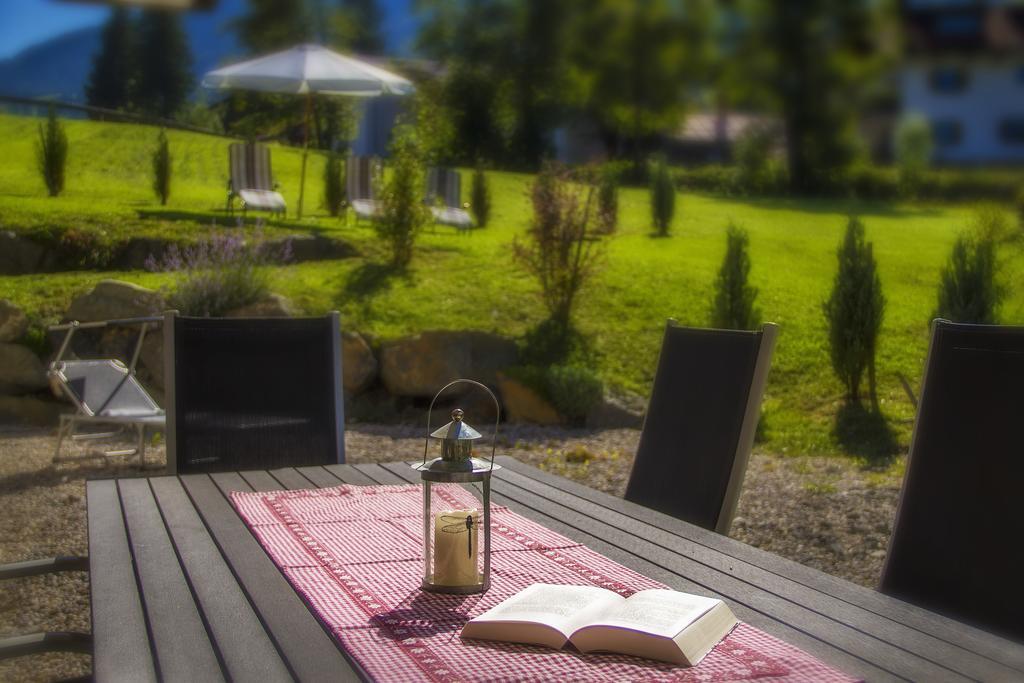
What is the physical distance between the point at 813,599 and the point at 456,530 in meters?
0.46

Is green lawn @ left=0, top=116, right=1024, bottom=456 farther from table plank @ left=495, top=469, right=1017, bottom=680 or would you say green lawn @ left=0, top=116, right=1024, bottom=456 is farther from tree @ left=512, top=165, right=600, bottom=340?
table plank @ left=495, top=469, right=1017, bottom=680

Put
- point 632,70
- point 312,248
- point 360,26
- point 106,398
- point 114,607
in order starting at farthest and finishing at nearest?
point 312,248 → point 360,26 → point 106,398 → point 632,70 → point 114,607

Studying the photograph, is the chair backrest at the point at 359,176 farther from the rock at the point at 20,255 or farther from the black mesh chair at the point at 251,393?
the black mesh chair at the point at 251,393

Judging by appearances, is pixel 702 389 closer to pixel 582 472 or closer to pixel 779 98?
pixel 779 98

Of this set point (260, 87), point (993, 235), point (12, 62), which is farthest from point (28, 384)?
point (993, 235)

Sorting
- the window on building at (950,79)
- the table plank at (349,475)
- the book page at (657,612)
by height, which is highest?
the window on building at (950,79)

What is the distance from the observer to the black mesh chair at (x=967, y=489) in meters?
1.52

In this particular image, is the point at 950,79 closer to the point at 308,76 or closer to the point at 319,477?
the point at 319,477

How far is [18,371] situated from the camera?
559 centimetres

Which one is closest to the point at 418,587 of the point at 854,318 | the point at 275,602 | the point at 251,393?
the point at 275,602

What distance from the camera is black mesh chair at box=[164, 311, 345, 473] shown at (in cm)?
251

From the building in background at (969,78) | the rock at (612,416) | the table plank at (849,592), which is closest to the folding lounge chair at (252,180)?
the rock at (612,416)

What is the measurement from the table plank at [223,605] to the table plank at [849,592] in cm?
71

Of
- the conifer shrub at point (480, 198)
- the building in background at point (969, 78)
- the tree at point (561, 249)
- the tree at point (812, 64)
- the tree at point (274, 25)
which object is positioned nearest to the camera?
the building in background at point (969, 78)
